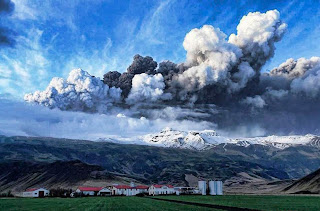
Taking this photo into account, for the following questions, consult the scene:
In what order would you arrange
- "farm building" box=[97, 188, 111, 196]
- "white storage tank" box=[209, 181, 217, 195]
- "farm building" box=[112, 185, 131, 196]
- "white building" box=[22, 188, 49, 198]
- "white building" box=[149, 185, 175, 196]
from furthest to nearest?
"white storage tank" box=[209, 181, 217, 195]
"white building" box=[149, 185, 175, 196]
"farm building" box=[112, 185, 131, 196]
"farm building" box=[97, 188, 111, 196]
"white building" box=[22, 188, 49, 198]

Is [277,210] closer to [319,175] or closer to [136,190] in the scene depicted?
[136,190]

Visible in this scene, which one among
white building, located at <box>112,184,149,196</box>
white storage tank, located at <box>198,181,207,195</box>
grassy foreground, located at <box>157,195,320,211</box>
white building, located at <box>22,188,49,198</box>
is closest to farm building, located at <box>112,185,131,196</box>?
white building, located at <box>112,184,149,196</box>

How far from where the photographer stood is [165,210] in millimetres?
58688

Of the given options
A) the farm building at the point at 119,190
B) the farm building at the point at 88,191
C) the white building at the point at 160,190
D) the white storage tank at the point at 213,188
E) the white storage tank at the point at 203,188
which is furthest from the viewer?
the white storage tank at the point at 203,188

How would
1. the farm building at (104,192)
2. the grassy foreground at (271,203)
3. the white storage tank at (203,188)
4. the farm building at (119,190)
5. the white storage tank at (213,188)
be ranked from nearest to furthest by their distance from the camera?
the grassy foreground at (271,203) → the farm building at (104,192) → the farm building at (119,190) → the white storage tank at (213,188) → the white storage tank at (203,188)

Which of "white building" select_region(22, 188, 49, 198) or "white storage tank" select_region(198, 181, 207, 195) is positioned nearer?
"white building" select_region(22, 188, 49, 198)

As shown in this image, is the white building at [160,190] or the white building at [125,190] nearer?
the white building at [125,190]

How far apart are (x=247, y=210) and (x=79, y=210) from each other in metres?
28.1

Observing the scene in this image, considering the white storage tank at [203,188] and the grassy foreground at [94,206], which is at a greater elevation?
the grassy foreground at [94,206]

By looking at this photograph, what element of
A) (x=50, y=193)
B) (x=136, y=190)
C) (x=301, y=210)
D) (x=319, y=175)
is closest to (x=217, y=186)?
(x=136, y=190)

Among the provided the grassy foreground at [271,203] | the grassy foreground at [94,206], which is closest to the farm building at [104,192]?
the grassy foreground at [271,203]

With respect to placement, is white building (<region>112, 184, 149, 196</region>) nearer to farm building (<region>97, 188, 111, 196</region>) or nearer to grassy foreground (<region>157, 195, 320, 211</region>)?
farm building (<region>97, 188, 111, 196</region>)

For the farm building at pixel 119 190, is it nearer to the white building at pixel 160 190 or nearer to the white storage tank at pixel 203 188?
the white building at pixel 160 190

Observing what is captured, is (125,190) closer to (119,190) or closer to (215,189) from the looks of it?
(119,190)
